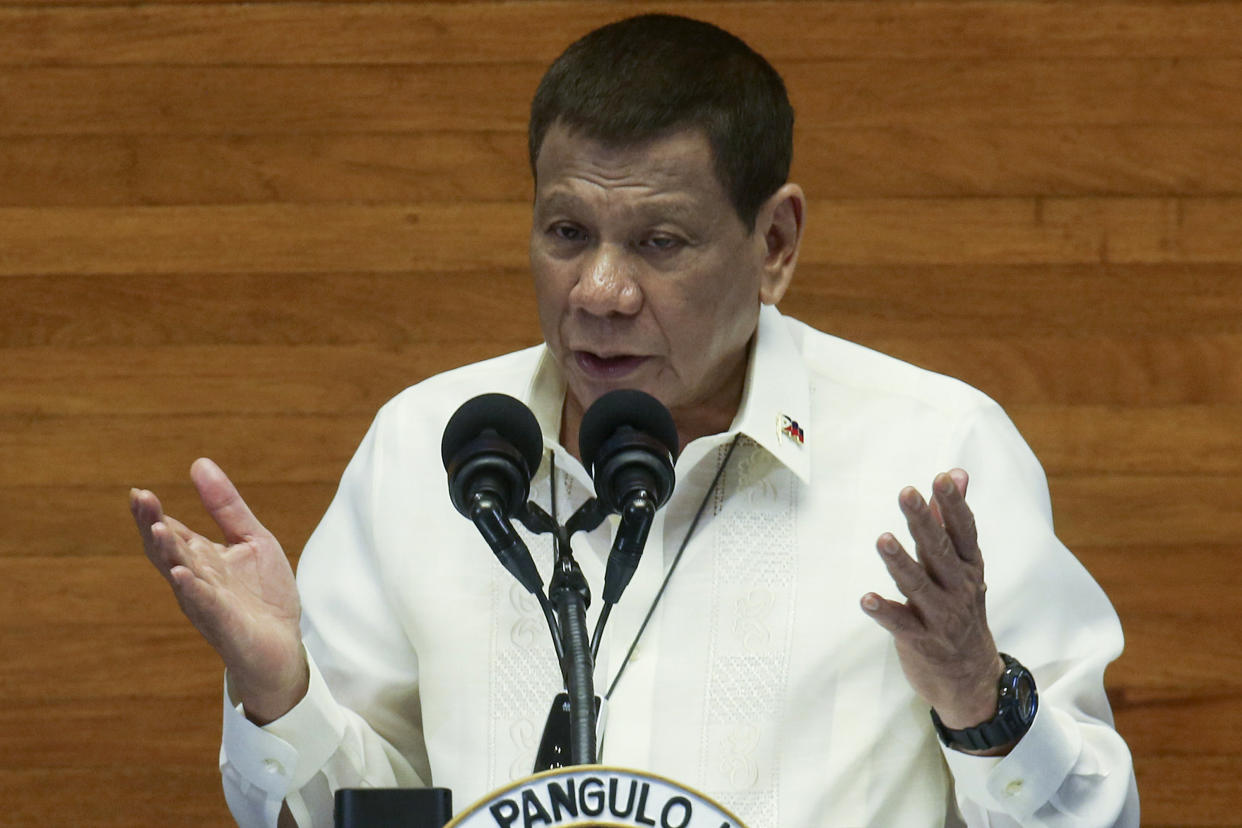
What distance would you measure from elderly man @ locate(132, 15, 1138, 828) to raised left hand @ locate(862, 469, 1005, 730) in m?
0.07

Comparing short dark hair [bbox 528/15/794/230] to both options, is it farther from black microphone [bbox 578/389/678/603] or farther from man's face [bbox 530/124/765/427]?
black microphone [bbox 578/389/678/603]

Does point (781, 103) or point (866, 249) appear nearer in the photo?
point (781, 103)

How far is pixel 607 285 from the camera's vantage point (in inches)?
64.3

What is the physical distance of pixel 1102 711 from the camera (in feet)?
5.49

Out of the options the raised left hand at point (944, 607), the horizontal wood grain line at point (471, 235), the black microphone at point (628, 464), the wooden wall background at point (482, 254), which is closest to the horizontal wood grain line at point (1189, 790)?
the wooden wall background at point (482, 254)

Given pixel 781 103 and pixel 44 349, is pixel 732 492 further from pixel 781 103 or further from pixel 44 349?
pixel 44 349

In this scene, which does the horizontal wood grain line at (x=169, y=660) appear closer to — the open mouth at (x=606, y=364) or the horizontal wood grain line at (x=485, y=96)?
the horizontal wood grain line at (x=485, y=96)

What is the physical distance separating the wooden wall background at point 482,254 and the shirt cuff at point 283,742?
0.99m

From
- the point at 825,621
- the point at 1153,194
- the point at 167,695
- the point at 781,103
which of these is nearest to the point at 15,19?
the point at 167,695

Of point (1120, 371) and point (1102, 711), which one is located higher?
point (1102, 711)

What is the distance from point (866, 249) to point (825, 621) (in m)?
0.91

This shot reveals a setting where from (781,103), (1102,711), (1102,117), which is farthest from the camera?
(1102,117)

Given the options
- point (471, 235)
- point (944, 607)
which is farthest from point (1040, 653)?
point (471, 235)

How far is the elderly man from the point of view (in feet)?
5.33
